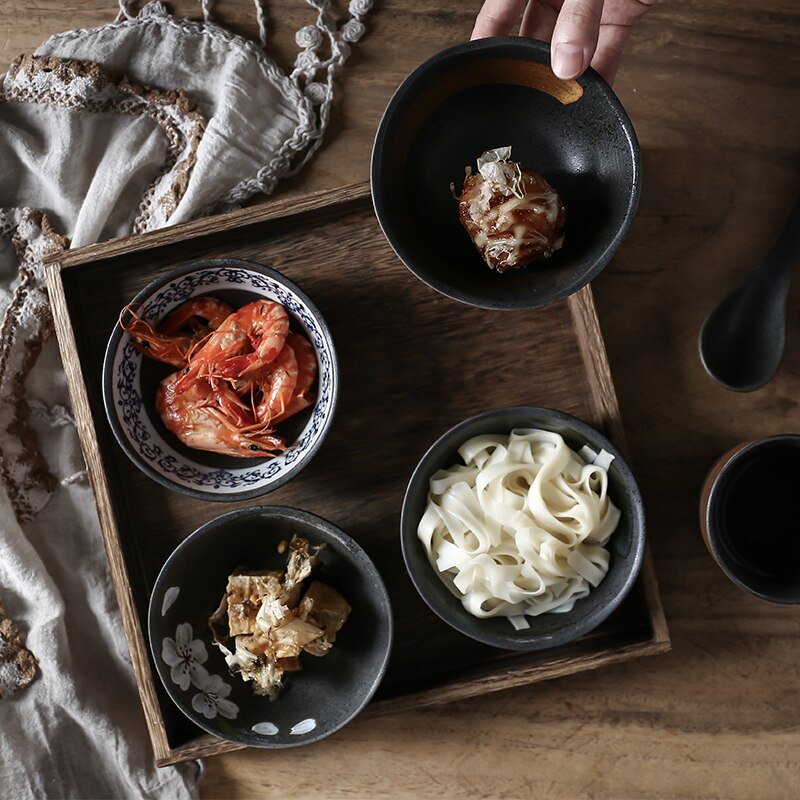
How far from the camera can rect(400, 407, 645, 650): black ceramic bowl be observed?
144 centimetres

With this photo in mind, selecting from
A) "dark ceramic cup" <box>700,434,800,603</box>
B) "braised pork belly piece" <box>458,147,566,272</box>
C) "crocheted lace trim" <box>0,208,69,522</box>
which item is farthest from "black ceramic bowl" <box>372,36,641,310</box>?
"crocheted lace trim" <box>0,208,69,522</box>

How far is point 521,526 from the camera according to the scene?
148 cm

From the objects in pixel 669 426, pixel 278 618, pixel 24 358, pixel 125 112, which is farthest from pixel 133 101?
pixel 669 426

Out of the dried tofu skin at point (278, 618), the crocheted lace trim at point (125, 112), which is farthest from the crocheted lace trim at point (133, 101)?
the dried tofu skin at point (278, 618)

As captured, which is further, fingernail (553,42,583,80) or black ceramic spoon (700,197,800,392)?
black ceramic spoon (700,197,800,392)

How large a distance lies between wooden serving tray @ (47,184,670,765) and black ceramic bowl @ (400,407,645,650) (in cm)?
10

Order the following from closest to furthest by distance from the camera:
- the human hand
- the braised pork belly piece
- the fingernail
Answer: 1. the fingernail
2. the braised pork belly piece
3. the human hand

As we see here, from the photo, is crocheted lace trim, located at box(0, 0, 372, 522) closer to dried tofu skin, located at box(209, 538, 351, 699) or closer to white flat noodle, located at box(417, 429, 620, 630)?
dried tofu skin, located at box(209, 538, 351, 699)

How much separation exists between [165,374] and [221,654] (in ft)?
1.64

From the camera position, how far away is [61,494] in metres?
1.68

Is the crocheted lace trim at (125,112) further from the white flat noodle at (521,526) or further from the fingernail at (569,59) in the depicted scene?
the white flat noodle at (521,526)

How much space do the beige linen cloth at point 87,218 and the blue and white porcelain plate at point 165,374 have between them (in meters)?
0.20

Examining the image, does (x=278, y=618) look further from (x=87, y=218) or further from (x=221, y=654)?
(x=87, y=218)

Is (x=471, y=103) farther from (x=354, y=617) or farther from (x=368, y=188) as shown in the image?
(x=354, y=617)
